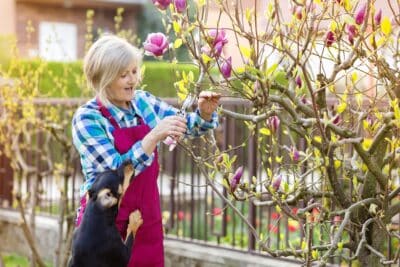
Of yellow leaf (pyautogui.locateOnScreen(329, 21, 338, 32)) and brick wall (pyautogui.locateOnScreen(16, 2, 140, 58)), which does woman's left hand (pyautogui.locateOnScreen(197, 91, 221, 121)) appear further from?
brick wall (pyautogui.locateOnScreen(16, 2, 140, 58))

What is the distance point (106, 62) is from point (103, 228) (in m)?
0.75

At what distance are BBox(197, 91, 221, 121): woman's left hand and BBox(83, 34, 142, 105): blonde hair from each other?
13.4 inches

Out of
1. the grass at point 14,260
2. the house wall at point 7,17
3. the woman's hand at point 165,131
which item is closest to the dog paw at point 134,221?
the woman's hand at point 165,131

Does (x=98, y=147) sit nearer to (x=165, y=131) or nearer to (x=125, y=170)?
(x=125, y=170)

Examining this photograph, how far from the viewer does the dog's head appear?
3986 mm

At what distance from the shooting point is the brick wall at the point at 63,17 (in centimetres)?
2330

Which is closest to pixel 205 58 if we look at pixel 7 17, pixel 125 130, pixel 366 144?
pixel 125 130

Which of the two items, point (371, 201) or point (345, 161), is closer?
point (371, 201)

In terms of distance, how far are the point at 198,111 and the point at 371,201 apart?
0.89 meters

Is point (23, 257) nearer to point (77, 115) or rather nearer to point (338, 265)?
point (338, 265)

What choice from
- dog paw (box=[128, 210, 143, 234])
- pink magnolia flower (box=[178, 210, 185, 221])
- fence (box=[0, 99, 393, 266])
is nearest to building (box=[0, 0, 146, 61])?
→ fence (box=[0, 99, 393, 266])

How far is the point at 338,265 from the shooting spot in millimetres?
5922

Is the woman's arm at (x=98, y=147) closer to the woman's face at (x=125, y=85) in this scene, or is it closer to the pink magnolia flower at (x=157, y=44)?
the woman's face at (x=125, y=85)

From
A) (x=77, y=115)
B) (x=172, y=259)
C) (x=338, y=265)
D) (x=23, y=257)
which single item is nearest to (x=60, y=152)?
(x=23, y=257)
